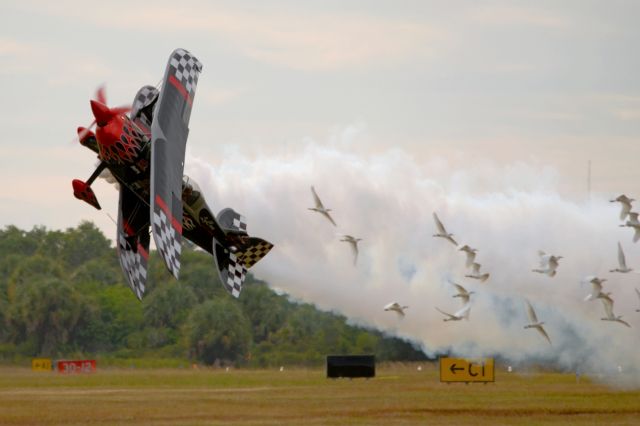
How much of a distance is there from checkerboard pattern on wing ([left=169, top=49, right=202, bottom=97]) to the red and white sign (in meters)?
68.9

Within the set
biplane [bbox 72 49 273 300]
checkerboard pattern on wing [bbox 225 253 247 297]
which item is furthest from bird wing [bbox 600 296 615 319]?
biplane [bbox 72 49 273 300]

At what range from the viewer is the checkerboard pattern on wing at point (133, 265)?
34.8 metres

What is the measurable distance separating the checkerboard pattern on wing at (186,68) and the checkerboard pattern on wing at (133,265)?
4.24m

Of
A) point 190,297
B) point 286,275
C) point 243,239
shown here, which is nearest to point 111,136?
point 243,239

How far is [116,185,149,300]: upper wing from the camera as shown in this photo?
34656 mm

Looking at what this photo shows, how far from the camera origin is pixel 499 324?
72875 millimetres

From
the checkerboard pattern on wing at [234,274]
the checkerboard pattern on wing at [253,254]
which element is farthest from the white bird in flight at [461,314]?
the checkerboard pattern on wing at [234,274]

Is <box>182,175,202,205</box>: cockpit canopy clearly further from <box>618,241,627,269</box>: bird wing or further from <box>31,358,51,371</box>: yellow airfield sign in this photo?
<box>31,358,51,371</box>: yellow airfield sign

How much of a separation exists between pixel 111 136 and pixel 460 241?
36267mm

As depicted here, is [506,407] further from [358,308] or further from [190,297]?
[190,297]

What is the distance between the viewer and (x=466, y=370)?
77.6 m

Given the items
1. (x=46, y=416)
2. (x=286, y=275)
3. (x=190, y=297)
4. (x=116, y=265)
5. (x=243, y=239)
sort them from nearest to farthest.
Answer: (x=243, y=239) → (x=46, y=416) → (x=286, y=275) → (x=190, y=297) → (x=116, y=265)

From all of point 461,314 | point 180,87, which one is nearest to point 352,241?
point 461,314

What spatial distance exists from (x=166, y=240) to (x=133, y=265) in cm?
425
